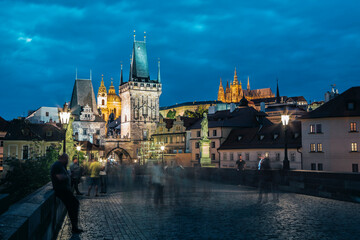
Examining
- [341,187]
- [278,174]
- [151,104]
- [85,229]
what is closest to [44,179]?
[85,229]

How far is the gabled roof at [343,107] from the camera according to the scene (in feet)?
154

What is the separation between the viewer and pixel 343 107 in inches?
1870

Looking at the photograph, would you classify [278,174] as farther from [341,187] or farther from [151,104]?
[151,104]

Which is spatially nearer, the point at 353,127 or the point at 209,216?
the point at 209,216

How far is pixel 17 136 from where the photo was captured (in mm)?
70062

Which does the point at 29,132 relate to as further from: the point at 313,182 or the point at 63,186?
the point at 63,186

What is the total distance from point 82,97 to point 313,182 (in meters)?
102

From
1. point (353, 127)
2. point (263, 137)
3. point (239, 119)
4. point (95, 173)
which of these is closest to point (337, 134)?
point (353, 127)

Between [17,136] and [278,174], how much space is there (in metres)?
57.6

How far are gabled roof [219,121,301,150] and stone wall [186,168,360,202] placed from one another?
31.9 m

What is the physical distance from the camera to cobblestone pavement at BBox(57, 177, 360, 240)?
987cm

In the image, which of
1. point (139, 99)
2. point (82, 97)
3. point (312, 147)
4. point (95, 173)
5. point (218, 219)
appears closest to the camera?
point (218, 219)

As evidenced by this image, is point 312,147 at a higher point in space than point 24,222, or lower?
higher

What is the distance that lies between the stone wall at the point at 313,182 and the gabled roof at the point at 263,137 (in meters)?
31.9
